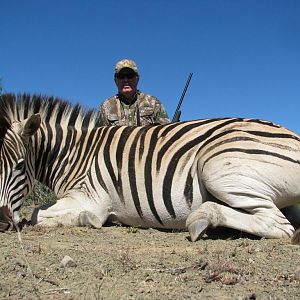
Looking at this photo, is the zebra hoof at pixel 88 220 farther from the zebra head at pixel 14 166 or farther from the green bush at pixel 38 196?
the green bush at pixel 38 196

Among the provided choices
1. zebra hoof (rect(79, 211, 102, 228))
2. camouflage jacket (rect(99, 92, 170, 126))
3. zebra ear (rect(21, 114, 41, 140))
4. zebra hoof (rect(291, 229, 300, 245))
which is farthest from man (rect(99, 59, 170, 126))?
zebra hoof (rect(291, 229, 300, 245))

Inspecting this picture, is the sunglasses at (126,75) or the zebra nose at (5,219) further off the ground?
the sunglasses at (126,75)

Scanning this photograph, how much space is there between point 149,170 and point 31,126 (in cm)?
122

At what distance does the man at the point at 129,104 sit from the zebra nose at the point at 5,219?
303 cm

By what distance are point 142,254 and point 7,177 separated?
1.86m

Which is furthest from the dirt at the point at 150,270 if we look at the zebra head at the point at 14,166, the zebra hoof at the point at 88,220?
the zebra hoof at the point at 88,220

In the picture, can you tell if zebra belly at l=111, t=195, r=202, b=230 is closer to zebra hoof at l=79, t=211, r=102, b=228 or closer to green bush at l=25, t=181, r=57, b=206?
zebra hoof at l=79, t=211, r=102, b=228

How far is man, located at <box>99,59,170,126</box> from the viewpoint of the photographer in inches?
278

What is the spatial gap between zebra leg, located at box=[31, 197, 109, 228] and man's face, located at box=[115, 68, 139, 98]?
9.30ft

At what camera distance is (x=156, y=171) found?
4430mm

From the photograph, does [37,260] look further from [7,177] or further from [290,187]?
[290,187]

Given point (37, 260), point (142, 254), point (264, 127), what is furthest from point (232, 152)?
point (37, 260)

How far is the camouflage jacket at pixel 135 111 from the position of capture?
7.09m

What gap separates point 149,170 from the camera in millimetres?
4480
